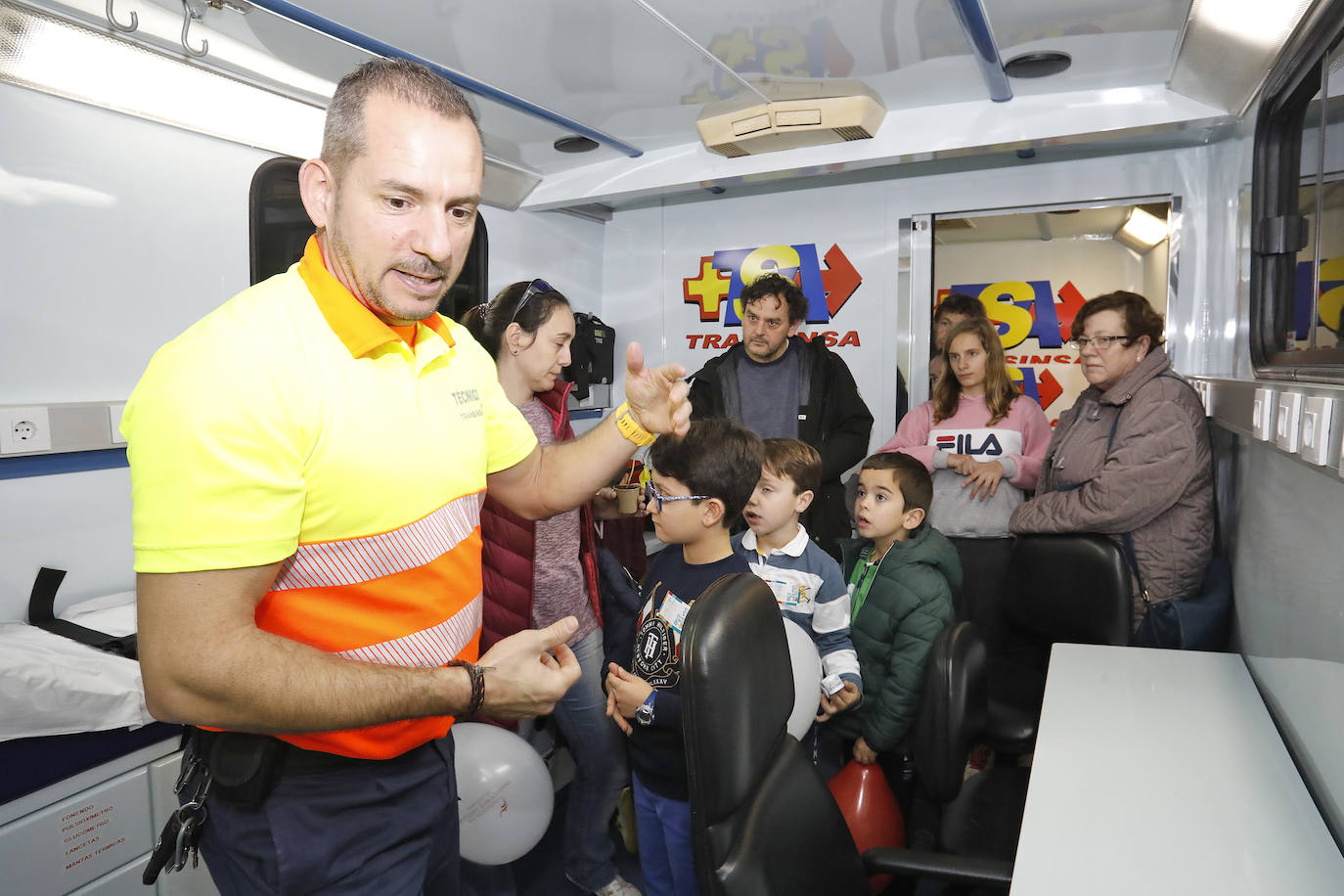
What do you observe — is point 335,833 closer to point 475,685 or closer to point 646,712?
point 475,685

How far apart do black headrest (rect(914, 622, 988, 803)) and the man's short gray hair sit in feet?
4.33

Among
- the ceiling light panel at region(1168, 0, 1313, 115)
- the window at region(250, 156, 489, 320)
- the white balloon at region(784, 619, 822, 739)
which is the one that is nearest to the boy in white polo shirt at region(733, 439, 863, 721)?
the white balloon at region(784, 619, 822, 739)

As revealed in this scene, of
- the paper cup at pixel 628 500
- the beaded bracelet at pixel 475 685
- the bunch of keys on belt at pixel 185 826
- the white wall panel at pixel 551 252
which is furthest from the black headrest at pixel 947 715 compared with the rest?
the white wall panel at pixel 551 252

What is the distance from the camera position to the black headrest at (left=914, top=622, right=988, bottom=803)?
1625 mm

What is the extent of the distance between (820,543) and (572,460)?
214 centimetres

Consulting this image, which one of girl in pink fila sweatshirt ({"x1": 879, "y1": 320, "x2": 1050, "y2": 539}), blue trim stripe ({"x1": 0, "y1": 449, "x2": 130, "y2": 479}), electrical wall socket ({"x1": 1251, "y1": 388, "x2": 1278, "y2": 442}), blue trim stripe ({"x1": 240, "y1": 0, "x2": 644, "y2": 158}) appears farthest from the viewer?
girl in pink fila sweatshirt ({"x1": 879, "y1": 320, "x2": 1050, "y2": 539})

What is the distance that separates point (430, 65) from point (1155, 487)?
2.56 meters

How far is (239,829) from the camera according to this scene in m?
1.09

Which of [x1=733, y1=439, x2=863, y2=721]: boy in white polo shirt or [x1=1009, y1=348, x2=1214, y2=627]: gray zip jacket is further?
[x1=1009, y1=348, x2=1214, y2=627]: gray zip jacket

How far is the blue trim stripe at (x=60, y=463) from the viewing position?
2176 mm

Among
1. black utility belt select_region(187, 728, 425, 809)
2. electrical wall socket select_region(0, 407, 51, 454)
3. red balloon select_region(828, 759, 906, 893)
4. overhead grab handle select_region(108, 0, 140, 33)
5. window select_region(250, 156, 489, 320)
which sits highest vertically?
overhead grab handle select_region(108, 0, 140, 33)

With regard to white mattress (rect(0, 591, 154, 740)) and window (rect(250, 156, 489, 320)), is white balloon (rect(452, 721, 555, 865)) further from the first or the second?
window (rect(250, 156, 489, 320))

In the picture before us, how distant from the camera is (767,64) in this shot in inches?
107

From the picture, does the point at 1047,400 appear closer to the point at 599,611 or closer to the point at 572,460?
the point at 599,611
